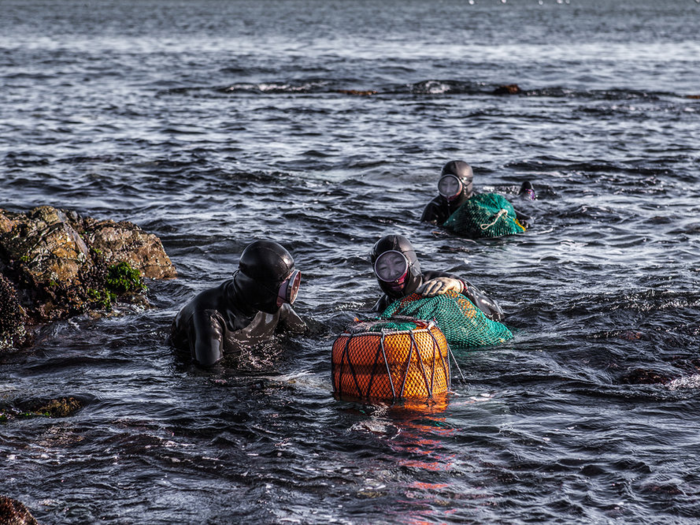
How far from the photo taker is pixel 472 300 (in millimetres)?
8656

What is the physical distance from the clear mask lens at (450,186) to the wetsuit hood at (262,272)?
597cm

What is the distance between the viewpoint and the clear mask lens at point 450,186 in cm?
1333

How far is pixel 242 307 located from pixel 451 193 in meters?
6.09

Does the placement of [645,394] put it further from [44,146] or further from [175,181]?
[44,146]

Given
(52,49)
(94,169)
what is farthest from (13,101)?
(52,49)

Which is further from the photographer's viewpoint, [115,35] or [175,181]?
[115,35]

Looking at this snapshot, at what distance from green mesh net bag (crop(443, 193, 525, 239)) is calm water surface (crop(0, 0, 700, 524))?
35 cm

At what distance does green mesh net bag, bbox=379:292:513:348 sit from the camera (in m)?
7.94

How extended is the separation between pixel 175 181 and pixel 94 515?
39.0ft

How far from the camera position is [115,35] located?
59.0 metres

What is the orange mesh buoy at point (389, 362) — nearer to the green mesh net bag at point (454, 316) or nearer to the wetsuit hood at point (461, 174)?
the green mesh net bag at point (454, 316)

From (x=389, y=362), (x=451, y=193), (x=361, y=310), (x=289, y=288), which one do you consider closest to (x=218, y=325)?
(x=289, y=288)

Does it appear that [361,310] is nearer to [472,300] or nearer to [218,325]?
[472,300]

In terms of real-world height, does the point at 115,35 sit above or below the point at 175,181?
above
